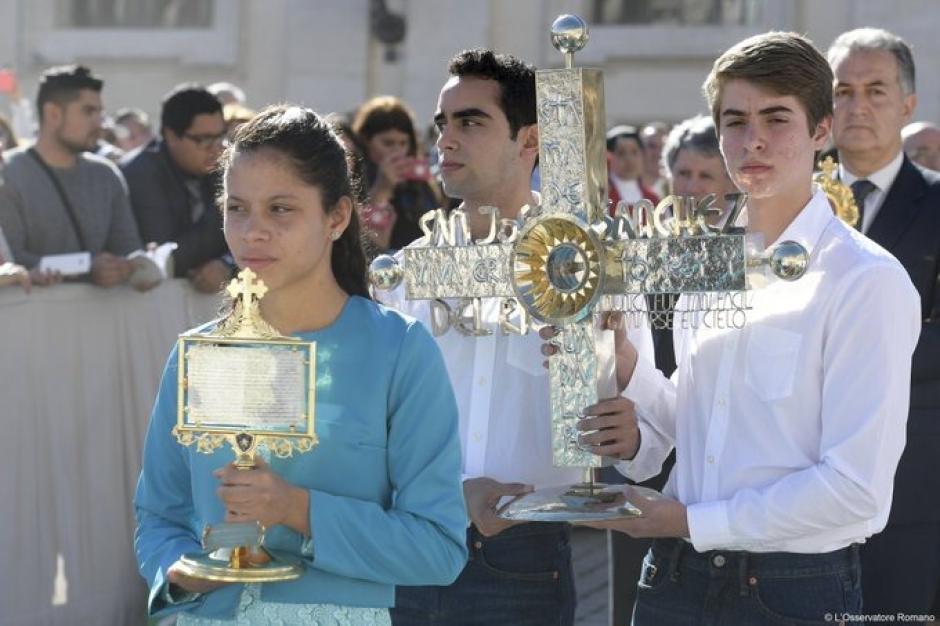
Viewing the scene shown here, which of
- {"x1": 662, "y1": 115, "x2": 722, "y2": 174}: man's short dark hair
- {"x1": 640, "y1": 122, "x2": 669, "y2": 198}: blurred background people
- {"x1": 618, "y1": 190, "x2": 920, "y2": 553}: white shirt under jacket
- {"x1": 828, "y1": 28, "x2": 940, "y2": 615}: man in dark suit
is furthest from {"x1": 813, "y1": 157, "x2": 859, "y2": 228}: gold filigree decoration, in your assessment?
{"x1": 640, "y1": 122, "x2": 669, "y2": 198}: blurred background people

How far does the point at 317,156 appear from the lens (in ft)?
10.6

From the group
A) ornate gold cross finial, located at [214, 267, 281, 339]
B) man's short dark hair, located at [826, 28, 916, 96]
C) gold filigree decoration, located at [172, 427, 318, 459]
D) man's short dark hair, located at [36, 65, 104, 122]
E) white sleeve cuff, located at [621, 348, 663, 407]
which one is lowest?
gold filigree decoration, located at [172, 427, 318, 459]

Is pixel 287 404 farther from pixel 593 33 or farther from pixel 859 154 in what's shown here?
pixel 593 33

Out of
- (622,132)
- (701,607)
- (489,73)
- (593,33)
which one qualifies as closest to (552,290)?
(701,607)

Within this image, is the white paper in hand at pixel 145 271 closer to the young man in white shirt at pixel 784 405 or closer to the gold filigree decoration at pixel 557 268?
the young man in white shirt at pixel 784 405

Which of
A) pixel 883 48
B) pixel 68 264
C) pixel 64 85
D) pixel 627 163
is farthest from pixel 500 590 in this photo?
pixel 627 163

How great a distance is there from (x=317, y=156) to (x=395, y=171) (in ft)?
17.6

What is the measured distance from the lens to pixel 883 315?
3.44 m

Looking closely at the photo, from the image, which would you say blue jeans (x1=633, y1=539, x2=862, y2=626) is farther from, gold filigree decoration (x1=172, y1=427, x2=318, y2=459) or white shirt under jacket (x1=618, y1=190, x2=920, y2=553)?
gold filigree decoration (x1=172, y1=427, x2=318, y2=459)

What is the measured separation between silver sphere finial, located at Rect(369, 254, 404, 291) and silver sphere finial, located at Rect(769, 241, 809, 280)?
0.76 metres

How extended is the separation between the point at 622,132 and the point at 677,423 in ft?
31.1

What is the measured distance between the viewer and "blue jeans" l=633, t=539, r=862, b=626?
3561 millimetres

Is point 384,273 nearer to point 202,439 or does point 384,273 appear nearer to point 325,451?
point 325,451

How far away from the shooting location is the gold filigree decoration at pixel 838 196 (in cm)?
483
